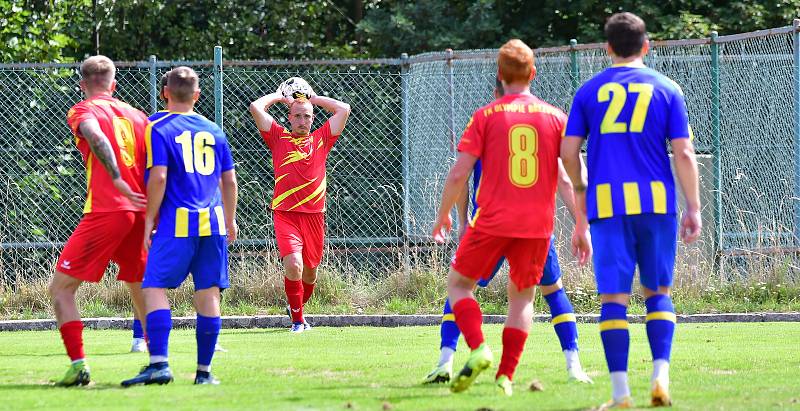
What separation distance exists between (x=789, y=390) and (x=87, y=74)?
460 cm

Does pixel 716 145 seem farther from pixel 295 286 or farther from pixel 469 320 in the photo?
pixel 469 320

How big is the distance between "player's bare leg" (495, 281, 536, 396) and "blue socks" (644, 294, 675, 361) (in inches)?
27.0

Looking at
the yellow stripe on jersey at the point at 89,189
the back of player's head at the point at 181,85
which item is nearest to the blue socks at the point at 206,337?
the yellow stripe on jersey at the point at 89,189

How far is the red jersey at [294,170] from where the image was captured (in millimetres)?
12180

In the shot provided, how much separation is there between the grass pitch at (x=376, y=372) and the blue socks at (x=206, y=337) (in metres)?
0.18

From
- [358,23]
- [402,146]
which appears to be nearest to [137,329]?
[402,146]

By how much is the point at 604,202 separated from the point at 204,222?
2340mm

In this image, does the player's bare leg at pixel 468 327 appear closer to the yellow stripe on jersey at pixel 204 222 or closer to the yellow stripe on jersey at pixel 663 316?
the yellow stripe on jersey at pixel 663 316

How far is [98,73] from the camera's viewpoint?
28.2 feet

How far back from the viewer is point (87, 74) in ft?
28.3

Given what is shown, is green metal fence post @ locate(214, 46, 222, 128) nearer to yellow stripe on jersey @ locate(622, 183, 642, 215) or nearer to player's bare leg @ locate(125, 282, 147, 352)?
player's bare leg @ locate(125, 282, 147, 352)

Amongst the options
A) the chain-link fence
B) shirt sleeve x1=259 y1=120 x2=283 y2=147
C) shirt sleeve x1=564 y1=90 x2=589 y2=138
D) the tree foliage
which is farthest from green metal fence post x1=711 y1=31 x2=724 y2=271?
shirt sleeve x1=564 y1=90 x2=589 y2=138

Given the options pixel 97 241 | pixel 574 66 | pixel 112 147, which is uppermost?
pixel 574 66

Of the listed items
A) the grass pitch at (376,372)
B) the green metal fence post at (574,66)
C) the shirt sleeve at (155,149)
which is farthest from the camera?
the green metal fence post at (574,66)
